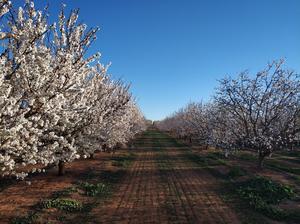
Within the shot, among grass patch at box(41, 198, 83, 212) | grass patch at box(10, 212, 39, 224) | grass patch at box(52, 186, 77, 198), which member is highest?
grass patch at box(52, 186, 77, 198)

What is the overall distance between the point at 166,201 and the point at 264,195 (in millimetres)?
5952

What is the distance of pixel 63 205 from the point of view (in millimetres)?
16812

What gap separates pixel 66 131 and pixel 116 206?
14.6ft

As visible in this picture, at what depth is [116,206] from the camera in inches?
679

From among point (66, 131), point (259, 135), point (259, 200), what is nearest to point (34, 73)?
point (66, 131)

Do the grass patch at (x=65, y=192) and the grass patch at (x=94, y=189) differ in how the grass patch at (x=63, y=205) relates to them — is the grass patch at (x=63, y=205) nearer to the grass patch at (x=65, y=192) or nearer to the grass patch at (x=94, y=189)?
the grass patch at (x=65, y=192)

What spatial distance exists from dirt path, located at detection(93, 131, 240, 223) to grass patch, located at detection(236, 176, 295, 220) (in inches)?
62.2

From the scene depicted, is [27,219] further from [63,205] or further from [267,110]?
[267,110]

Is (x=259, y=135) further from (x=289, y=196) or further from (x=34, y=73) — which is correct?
(x=34, y=73)

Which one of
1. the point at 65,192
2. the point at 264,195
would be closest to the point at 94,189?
the point at 65,192

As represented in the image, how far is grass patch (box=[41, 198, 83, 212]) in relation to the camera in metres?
16.5

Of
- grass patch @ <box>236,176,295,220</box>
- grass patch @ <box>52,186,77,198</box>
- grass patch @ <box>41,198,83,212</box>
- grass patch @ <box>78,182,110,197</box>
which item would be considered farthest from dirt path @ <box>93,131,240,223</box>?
grass patch @ <box>52,186,77,198</box>

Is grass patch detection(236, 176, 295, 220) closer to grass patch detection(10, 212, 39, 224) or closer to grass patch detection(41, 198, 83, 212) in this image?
grass patch detection(41, 198, 83, 212)

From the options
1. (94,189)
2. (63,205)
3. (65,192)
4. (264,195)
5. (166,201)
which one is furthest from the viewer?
(94,189)
